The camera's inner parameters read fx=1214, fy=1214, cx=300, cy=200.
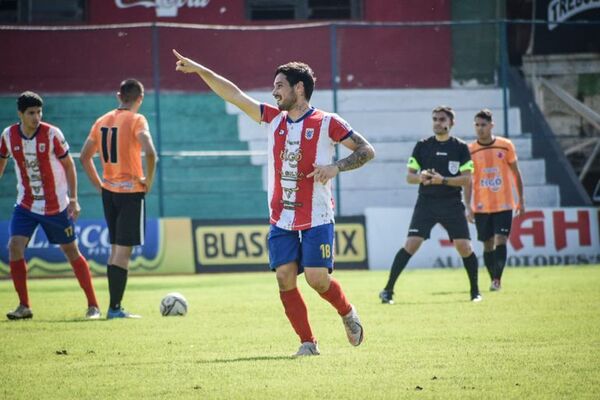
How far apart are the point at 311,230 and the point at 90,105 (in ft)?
54.4

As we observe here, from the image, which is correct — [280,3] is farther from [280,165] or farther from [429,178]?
[280,165]

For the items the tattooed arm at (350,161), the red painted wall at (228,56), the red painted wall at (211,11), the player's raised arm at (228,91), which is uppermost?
the red painted wall at (211,11)

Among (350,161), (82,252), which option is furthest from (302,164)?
(82,252)

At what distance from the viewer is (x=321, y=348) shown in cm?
930

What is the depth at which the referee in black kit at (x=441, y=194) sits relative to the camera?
1393 cm

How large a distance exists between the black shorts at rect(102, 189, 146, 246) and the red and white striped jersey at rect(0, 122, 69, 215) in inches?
24.0

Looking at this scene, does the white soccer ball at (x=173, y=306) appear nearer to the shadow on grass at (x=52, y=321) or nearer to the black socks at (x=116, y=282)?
the black socks at (x=116, y=282)

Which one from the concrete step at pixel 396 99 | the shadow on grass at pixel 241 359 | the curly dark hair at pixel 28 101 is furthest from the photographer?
the concrete step at pixel 396 99

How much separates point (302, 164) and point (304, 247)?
2.02 feet

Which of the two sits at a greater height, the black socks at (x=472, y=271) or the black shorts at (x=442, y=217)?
the black shorts at (x=442, y=217)

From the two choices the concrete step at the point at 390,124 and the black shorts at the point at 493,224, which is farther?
the concrete step at the point at 390,124

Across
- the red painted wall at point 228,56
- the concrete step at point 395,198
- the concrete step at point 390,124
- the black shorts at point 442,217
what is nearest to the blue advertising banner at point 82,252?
the red painted wall at point 228,56

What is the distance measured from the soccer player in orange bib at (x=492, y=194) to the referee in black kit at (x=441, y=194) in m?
1.40

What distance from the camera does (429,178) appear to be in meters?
13.8
